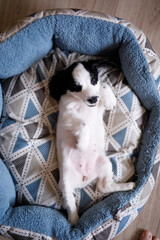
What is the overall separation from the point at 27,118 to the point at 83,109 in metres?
0.44

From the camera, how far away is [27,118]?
5.66 ft

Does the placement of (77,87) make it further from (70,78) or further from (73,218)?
(73,218)

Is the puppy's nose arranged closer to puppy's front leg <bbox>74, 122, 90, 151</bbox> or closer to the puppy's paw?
puppy's front leg <bbox>74, 122, 90, 151</bbox>

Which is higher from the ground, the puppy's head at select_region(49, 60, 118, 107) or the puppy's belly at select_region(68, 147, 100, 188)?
the puppy's head at select_region(49, 60, 118, 107)

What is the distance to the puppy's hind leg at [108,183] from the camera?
62.8 inches

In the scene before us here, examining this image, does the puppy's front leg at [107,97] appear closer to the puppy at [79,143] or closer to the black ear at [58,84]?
the puppy at [79,143]

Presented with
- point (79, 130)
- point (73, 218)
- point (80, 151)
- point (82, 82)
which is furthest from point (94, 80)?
point (73, 218)

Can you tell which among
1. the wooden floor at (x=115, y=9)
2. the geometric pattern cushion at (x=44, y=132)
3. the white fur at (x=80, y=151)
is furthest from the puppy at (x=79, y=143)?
the wooden floor at (x=115, y=9)

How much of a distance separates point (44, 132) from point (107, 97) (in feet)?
1.76

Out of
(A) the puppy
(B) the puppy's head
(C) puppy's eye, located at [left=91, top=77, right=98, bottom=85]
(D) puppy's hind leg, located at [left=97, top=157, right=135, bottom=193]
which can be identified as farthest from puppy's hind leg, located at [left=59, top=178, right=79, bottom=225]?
(C) puppy's eye, located at [left=91, top=77, right=98, bottom=85]

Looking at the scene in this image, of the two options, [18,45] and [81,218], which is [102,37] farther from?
[81,218]

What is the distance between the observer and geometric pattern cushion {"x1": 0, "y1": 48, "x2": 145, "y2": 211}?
5.46 feet

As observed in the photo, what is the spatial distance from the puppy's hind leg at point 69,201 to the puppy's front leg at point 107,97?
61 centimetres

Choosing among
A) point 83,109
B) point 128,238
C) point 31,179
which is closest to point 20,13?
point 83,109
